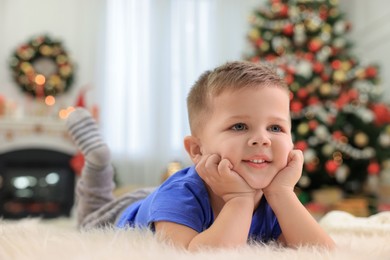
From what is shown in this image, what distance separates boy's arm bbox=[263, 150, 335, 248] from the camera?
2.43 feet

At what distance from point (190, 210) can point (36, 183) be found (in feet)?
12.3

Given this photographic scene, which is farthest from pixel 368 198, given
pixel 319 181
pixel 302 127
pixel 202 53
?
pixel 202 53

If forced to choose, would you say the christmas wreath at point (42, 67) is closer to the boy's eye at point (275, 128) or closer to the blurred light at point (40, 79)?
the blurred light at point (40, 79)

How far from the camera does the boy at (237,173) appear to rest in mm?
733

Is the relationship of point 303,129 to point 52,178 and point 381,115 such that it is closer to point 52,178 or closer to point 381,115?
point 381,115

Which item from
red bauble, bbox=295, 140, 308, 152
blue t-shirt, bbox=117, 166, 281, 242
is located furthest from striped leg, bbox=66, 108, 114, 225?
red bauble, bbox=295, 140, 308, 152

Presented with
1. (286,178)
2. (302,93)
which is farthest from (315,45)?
(286,178)

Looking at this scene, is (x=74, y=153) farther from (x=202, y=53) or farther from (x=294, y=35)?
(x=294, y=35)

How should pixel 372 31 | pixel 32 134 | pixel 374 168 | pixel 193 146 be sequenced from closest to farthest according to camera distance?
pixel 193 146, pixel 374 168, pixel 372 31, pixel 32 134

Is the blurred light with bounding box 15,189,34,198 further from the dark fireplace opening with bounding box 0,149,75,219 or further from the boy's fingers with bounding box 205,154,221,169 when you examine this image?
the boy's fingers with bounding box 205,154,221,169

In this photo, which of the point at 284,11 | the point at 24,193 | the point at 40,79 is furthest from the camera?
the point at 40,79

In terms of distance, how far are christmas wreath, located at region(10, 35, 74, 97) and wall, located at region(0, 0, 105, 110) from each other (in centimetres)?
11

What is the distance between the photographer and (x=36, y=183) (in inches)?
164

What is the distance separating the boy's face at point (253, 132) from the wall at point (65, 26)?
3.94 meters
